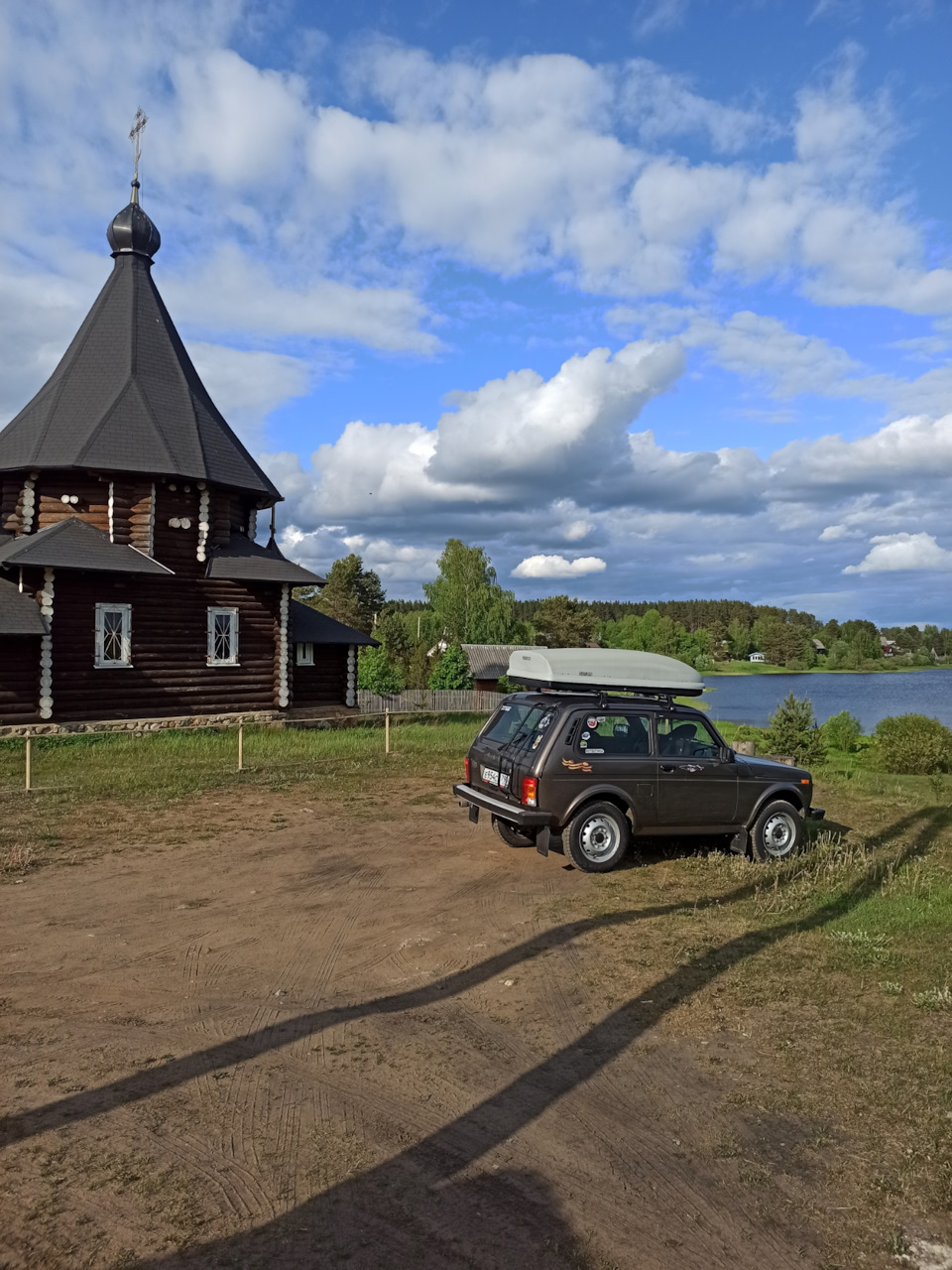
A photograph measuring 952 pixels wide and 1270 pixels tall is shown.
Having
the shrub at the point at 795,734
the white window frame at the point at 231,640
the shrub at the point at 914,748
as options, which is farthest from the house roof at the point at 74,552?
the shrub at the point at 914,748

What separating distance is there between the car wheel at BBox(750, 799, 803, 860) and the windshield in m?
2.92

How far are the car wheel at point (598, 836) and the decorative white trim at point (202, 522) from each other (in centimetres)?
1688

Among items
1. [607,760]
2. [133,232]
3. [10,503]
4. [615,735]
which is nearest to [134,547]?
[10,503]

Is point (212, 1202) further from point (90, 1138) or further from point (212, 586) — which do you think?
point (212, 586)

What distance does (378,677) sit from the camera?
148 feet

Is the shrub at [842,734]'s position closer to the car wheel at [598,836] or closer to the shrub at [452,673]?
the shrub at [452,673]

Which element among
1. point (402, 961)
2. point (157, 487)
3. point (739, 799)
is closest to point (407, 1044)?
point (402, 961)

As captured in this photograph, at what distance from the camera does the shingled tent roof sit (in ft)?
72.7

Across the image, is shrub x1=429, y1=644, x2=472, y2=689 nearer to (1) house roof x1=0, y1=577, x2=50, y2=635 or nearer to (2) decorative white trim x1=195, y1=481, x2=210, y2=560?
(2) decorative white trim x1=195, y1=481, x2=210, y2=560

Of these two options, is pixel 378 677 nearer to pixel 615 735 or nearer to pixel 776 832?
pixel 776 832

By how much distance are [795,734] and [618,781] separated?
19408 millimetres

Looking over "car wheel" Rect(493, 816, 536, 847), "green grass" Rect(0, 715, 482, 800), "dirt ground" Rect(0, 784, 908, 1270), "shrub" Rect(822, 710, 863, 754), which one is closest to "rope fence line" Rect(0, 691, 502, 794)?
"green grass" Rect(0, 715, 482, 800)

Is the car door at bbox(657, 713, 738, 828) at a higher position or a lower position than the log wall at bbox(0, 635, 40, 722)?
lower

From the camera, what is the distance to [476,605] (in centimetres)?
6203
